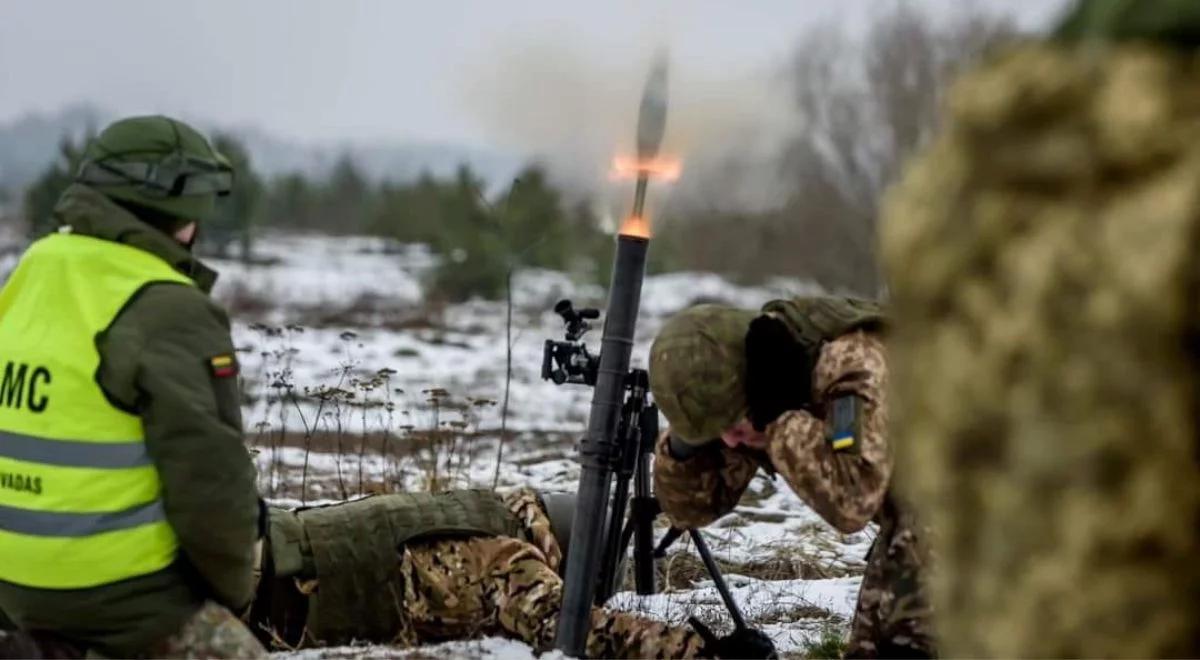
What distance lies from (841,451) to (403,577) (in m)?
1.89

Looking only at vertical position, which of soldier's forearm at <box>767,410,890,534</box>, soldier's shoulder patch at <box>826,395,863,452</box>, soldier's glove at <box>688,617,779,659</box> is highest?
soldier's shoulder patch at <box>826,395,863,452</box>

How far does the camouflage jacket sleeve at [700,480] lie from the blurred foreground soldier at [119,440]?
4.38 ft

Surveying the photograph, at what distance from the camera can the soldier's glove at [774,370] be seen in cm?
415

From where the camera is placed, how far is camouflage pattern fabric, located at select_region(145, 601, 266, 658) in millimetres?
3771

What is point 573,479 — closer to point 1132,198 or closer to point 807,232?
point 1132,198

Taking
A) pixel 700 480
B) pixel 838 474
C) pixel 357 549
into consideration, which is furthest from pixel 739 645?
pixel 357 549

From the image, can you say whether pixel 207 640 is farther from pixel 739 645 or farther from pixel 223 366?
pixel 739 645

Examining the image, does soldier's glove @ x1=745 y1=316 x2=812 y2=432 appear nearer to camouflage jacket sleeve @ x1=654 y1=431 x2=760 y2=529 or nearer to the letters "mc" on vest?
camouflage jacket sleeve @ x1=654 y1=431 x2=760 y2=529

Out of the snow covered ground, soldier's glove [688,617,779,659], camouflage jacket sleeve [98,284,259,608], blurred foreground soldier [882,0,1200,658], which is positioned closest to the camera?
blurred foreground soldier [882,0,1200,658]

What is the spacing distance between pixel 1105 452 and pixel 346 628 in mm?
3865

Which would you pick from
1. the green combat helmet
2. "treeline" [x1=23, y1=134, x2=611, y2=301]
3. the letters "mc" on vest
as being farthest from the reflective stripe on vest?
"treeline" [x1=23, y1=134, x2=611, y2=301]

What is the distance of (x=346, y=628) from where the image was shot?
5070 millimetres

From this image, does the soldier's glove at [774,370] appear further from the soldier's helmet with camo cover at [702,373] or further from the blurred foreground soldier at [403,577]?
the blurred foreground soldier at [403,577]

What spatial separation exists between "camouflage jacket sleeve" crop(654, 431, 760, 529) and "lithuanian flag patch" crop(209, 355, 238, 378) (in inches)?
56.5
